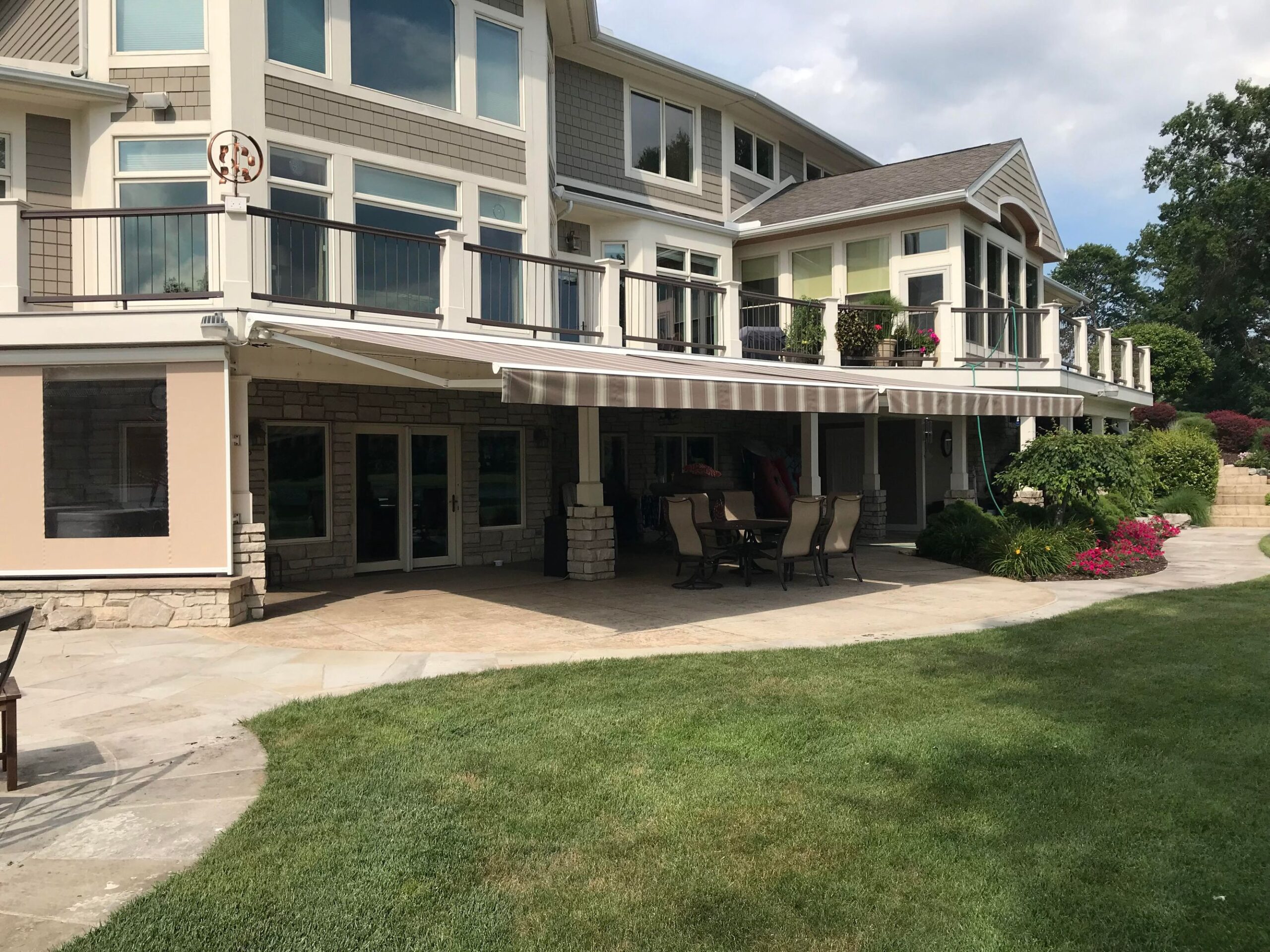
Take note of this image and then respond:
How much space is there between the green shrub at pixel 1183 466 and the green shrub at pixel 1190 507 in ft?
2.62

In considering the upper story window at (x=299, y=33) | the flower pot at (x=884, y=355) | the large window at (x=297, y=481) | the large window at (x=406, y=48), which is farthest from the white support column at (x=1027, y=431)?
the upper story window at (x=299, y=33)

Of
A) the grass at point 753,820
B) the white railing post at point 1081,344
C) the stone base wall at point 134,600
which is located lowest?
the grass at point 753,820

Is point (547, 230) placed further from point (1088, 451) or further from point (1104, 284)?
point (1104, 284)

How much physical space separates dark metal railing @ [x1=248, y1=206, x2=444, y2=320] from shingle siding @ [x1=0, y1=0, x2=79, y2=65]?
3929mm

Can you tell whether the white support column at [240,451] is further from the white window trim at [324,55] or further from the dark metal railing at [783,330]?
the dark metal railing at [783,330]

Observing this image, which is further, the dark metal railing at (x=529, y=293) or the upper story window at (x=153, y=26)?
the dark metal railing at (x=529, y=293)

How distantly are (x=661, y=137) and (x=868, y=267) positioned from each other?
197 inches

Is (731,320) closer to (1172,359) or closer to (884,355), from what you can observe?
(884,355)

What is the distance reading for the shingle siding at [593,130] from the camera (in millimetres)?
17312

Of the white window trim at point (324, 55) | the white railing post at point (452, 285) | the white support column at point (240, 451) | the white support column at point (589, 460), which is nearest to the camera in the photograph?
the white support column at point (240, 451)

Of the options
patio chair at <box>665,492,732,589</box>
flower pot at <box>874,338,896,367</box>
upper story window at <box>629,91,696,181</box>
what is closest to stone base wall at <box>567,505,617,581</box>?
patio chair at <box>665,492,732,589</box>

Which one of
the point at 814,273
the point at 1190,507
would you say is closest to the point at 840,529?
the point at 814,273

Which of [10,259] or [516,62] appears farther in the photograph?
[516,62]

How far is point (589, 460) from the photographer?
13.8 m
